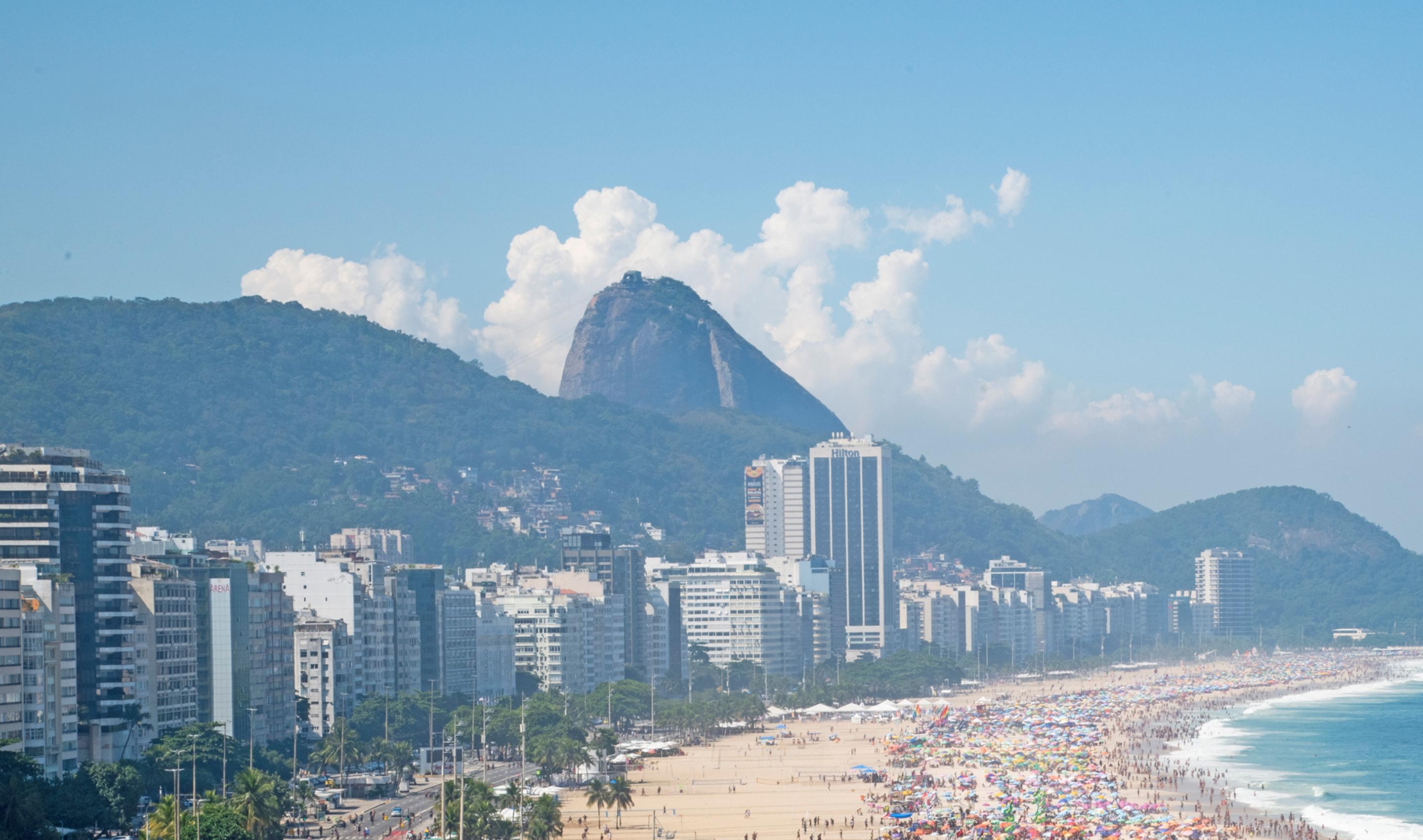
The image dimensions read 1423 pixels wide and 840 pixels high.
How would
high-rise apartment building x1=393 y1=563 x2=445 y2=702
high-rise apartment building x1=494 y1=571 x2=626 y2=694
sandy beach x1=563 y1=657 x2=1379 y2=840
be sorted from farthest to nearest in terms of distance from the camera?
high-rise apartment building x1=494 y1=571 x2=626 y2=694
high-rise apartment building x1=393 y1=563 x2=445 y2=702
sandy beach x1=563 y1=657 x2=1379 y2=840

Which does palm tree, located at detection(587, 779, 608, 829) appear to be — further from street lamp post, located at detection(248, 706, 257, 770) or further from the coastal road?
street lamp post, located at detection(248, 706, 257, 770)

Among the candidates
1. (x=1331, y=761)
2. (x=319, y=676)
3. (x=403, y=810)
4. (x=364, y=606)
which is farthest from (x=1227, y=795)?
(x=364, y=606)

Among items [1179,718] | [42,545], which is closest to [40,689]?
[42,545]

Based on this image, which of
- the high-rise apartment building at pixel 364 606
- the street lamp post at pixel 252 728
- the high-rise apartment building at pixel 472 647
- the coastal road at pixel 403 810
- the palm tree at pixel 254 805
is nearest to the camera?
the palm tree at pixel 254 805

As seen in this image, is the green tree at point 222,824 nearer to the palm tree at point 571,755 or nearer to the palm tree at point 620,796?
the palm tree at point 620,796

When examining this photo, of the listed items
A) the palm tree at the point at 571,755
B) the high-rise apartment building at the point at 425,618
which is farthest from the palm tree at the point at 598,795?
the high-rise apartment building at the point at 425,618

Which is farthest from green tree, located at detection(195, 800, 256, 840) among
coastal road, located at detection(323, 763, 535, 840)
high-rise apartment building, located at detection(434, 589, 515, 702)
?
high-rise apartment building, located at detection(434, 589, 515, 702)

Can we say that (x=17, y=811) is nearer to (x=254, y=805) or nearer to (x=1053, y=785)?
(x=254, y=805)

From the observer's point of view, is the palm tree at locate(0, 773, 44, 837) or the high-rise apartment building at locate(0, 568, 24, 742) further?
the high-rise apartment building at locate(0, 568, 24, 742)
